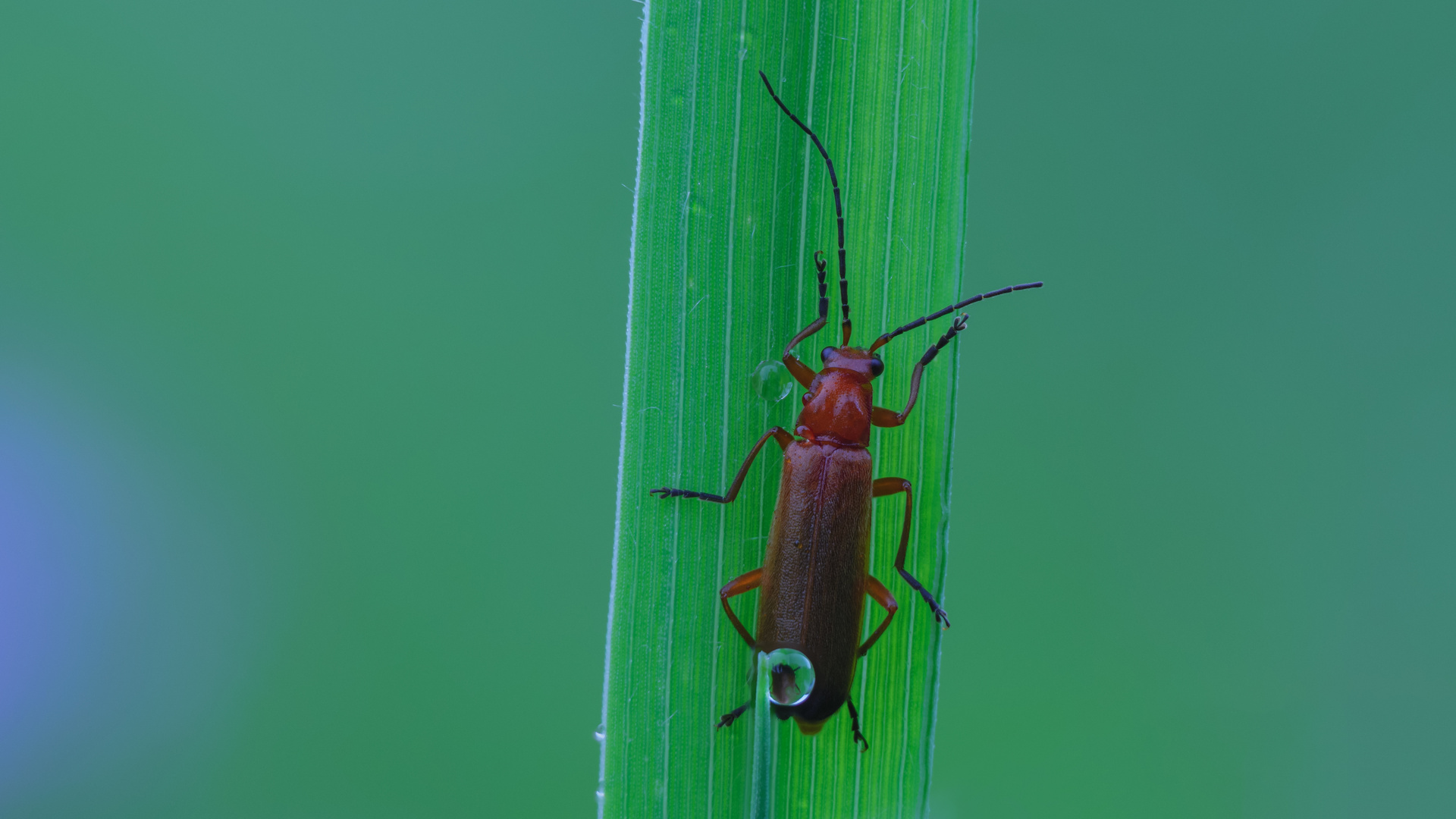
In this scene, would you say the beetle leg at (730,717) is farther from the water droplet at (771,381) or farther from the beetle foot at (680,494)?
the water droplet at (771,381)

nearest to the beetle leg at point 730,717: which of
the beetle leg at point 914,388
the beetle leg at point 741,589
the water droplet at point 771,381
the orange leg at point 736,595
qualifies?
the orange leg at point 736,595

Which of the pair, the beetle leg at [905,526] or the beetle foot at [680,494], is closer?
the beetle foot at [680,494]

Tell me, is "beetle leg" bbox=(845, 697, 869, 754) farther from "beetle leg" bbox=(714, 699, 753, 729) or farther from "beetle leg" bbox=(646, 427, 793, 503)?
"beetle leg" bbox=(646, 427, 793, 503)

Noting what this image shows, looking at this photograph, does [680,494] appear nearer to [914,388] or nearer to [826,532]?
[826,532]

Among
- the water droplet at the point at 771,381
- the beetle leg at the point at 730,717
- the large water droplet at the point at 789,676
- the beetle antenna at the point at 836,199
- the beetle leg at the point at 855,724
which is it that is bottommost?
the beetle leg at the point at 855,724

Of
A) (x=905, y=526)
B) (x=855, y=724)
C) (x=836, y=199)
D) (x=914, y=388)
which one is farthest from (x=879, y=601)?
(x=836, y=199)

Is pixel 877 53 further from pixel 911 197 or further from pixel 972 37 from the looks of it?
pixel 911 197

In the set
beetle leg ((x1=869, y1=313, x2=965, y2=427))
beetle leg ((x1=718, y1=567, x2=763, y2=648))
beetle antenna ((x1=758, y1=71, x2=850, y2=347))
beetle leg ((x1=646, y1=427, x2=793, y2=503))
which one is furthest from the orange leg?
beetle antenna ((x1=758, y1=71, x2=850, y2=347))

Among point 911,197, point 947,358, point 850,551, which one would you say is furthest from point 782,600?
point 911,197
